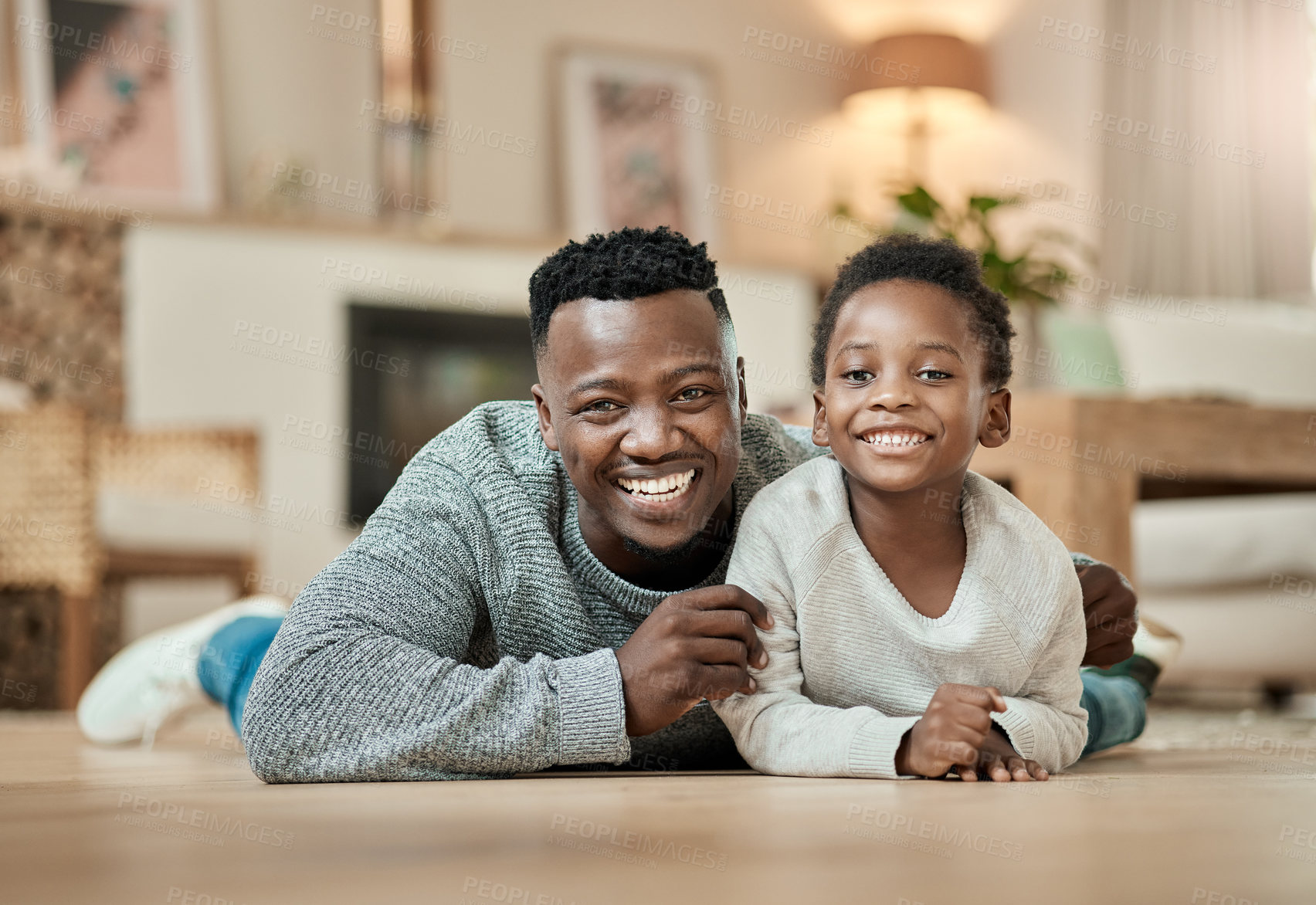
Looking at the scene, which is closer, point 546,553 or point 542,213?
point 546,553

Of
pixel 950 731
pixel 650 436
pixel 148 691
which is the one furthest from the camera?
pixel 148 691

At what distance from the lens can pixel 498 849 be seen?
65cm

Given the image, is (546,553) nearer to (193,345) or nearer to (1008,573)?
(1008,573)

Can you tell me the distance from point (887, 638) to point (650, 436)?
0.84 feet

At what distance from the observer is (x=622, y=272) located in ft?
3.55

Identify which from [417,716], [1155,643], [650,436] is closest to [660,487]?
[650,436]

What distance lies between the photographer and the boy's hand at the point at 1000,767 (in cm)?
95

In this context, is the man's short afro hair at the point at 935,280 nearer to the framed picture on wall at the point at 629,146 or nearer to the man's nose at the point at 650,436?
the man's nose at the point at 650,436

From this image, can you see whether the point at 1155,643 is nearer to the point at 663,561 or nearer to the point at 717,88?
the point at 663,561

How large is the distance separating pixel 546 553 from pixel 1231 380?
7.51 feet

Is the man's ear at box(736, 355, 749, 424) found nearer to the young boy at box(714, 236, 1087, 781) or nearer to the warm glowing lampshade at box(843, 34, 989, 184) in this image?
the young boy at box(714, 236, 1087, 781)

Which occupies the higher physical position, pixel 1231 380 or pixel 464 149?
pixel 464 149

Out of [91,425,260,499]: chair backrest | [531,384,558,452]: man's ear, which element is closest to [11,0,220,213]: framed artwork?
[91,425,260,499]: chair backrest

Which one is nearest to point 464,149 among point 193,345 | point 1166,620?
point 193,345
